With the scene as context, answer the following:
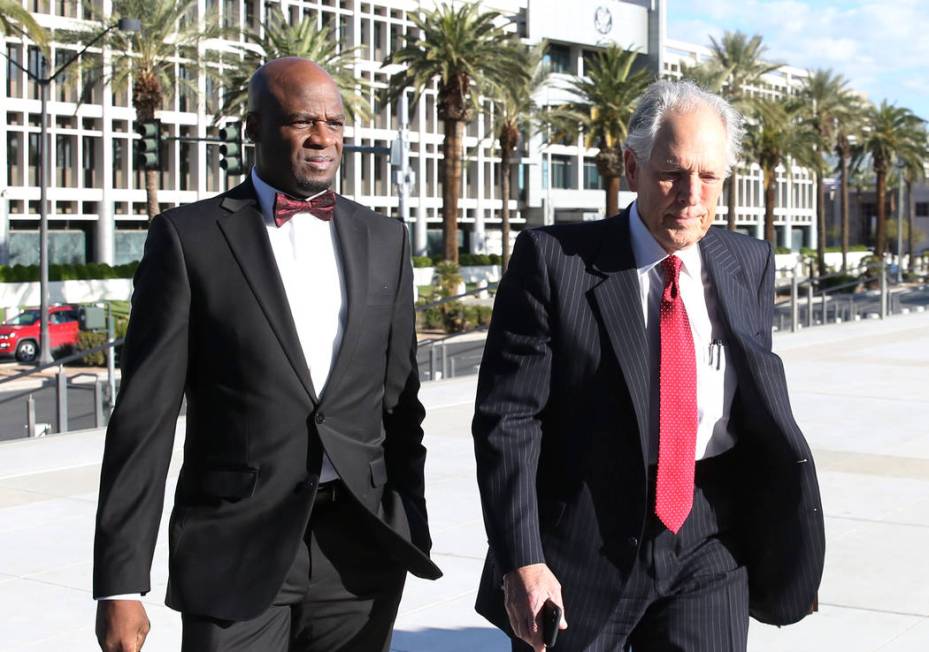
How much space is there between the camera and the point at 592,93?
2050 inches

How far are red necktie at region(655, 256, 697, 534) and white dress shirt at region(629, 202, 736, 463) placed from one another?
3 cm

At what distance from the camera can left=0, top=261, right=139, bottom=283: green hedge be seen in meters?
45.0

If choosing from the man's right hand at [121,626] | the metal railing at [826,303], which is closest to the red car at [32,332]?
the metal railing at [826,303]

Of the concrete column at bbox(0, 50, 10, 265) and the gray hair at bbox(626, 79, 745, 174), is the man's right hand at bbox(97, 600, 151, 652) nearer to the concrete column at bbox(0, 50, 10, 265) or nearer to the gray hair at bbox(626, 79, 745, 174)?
the gray hair at bbox(626, 79, 745, 174)

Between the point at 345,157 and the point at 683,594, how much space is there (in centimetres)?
6492

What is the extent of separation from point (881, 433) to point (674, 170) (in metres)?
9.95

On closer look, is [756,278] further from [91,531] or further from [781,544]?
[91,531]

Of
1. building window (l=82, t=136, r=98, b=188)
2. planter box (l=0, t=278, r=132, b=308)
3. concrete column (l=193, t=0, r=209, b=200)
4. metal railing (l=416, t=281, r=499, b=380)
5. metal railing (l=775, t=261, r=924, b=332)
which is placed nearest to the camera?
metal railing (l=416, t=281, r=499, b=380)

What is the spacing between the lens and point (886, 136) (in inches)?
3004

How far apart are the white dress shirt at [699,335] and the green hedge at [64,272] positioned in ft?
143

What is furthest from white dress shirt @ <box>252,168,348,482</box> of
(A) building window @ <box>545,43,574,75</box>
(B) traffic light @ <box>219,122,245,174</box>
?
(A) building window @ <box>545,43,574,75</box>

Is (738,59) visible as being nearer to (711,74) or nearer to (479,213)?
(711,74)

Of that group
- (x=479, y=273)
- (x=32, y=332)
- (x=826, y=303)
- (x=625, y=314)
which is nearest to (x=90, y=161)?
(x=479, y=273)

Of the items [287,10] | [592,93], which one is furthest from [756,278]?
[287,10]
